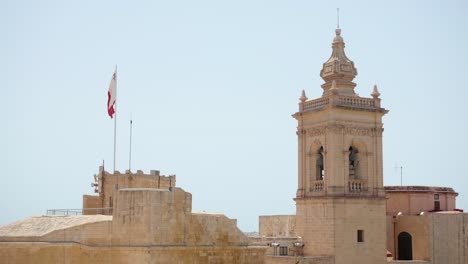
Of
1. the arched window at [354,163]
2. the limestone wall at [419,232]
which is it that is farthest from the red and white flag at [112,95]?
the limestone wall at [419,232]

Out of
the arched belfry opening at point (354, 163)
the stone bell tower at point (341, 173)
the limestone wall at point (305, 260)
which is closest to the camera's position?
the limestone wall at point (305, 260)

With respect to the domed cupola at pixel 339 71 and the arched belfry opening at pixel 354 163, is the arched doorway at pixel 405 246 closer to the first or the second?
the arched belfry opening at pixel 354 163

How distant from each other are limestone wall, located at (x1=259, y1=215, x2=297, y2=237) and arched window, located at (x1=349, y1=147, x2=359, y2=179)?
4741mm

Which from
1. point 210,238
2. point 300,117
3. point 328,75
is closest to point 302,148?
point 300,117

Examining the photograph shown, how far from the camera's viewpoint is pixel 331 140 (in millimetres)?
39062

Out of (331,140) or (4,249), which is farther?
(331,140)

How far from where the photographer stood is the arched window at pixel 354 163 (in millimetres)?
40375

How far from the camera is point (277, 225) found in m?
44.6

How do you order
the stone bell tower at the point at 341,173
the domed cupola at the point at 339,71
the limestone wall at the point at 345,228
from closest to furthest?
the limestone wall at the point at 345,228
the stone bell tower at the point at 341,173
the domed cupola at the point at 339,71

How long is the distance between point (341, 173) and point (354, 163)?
1960 mm

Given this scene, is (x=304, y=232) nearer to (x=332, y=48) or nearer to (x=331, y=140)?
(x=331, y=140)

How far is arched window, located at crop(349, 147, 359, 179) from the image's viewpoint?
1590 inches

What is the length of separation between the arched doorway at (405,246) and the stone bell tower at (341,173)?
376cm

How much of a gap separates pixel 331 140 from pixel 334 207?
350 cm
